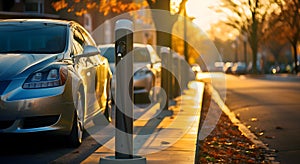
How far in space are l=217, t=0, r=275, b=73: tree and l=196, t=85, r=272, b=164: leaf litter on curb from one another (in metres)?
37.7

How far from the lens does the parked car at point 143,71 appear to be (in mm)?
14773

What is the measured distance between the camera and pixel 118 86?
18.2 ft

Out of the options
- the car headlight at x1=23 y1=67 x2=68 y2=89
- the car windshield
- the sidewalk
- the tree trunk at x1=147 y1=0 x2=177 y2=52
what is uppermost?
the tree trunk at x1=147 y1=0 x2=177 y2=52

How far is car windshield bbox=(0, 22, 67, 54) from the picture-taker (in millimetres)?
7559

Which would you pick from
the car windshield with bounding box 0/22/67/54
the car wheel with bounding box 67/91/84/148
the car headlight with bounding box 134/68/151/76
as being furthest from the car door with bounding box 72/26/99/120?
the car headlight with bounding box 134/68/151/76

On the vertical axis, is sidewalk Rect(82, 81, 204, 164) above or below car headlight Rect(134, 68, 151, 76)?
below

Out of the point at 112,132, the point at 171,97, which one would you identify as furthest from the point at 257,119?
the point at 112,132

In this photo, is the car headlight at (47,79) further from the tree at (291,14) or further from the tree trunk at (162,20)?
the tree at (291,14)

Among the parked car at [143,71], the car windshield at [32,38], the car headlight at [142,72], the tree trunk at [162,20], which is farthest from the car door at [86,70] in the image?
the car headlight at [142,72]

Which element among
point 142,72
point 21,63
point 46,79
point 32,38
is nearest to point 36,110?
point 46,79

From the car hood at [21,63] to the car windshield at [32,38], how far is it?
0.40 metres

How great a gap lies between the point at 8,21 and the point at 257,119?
20.1 ft

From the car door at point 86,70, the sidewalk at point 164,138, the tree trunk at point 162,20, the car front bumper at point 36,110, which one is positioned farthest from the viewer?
the tree trunk at point 162,20

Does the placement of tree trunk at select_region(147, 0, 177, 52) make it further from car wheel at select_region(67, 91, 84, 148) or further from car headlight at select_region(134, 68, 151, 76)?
car wheel at select_region(67, 91, 84, 148)
